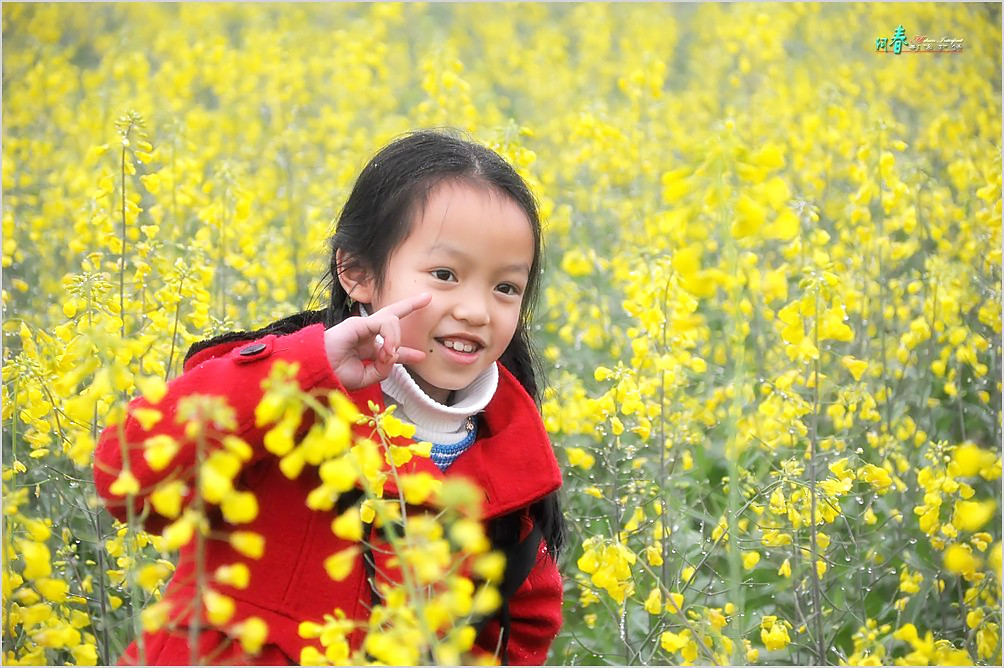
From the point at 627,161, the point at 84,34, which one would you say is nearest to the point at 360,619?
the point at 627,161

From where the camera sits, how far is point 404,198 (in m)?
2.28

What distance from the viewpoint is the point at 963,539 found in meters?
3.09

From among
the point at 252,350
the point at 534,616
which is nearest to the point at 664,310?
the point at 534,616

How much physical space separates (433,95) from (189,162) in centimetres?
107

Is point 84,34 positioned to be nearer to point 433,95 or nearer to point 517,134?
point 433,95

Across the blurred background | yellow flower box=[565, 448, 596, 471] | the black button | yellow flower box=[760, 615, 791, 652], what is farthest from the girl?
yellow flower box=[565, 448, 596, 471]

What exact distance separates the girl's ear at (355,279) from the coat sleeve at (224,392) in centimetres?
39

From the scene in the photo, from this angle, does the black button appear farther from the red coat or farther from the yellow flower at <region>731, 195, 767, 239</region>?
the yellow flower at <region>731, 195, 767, 239</region>

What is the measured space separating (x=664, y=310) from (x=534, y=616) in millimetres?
1017

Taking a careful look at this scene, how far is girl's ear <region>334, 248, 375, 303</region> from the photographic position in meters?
2.34

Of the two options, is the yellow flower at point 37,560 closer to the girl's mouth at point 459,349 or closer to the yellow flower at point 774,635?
the girl's mouth at point 459,349

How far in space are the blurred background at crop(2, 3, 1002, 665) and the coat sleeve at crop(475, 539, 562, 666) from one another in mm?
196

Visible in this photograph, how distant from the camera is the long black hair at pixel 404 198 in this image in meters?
2.28

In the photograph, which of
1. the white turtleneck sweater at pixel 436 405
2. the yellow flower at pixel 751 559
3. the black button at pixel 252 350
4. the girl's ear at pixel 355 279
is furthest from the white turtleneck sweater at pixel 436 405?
the yellow flower at pixel 751 559
